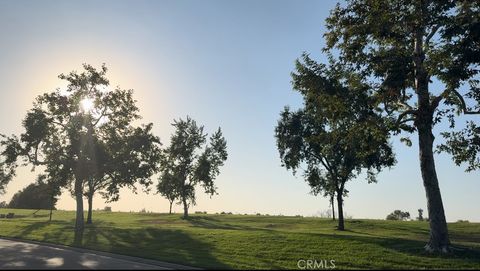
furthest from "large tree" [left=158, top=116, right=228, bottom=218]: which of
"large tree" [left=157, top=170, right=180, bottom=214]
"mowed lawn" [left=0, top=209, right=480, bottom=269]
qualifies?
"mowed lawn" [left=0, top=209, right=480, bottom=269]

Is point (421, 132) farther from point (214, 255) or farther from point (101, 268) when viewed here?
point (101, 268)

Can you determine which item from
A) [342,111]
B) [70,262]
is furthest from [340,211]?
[70,262]

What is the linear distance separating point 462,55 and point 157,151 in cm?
3246

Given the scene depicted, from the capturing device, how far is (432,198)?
22266mm

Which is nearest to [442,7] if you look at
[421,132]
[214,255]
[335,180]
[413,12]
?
[413,12]

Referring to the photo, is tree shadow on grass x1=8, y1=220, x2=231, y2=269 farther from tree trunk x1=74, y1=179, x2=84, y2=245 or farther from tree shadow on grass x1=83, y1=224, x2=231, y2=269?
tree trunk x1=74, y1=179, x2=84, y2=245

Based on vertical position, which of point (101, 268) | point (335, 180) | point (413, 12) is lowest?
point (101, 268)

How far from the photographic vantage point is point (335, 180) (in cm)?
4444

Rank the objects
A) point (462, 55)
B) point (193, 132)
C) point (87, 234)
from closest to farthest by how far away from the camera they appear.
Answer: point (462, 55) → point (87, 234) → point (193, 132)

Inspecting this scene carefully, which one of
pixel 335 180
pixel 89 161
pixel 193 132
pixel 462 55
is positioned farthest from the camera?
pixel 193 132
